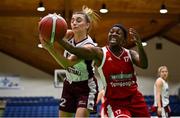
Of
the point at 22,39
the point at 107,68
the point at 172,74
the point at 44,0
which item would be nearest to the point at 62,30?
the point at 107,68

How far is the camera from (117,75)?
11.3 ft

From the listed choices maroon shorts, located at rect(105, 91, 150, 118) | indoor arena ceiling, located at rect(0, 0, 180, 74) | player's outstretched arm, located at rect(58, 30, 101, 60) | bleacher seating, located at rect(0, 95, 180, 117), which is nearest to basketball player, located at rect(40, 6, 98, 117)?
player's outstretched arm, located at rect(58, 30, 101, 60)

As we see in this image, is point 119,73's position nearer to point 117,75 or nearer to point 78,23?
point 117,75

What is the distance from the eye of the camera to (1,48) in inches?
701

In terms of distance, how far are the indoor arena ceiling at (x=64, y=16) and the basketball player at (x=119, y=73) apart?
9994 millimetres

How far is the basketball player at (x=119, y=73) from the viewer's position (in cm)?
340

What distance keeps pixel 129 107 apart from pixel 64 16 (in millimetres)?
10518

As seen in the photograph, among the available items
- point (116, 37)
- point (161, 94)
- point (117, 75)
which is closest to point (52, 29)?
point (116, 37)

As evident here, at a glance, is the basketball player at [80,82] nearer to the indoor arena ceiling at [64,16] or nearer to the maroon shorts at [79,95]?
the maroon shorts at [79,95]

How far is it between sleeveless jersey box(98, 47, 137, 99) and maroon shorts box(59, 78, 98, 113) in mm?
339

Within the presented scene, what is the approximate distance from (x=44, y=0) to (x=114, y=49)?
10177mm

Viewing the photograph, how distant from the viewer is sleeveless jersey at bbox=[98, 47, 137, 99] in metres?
3.43

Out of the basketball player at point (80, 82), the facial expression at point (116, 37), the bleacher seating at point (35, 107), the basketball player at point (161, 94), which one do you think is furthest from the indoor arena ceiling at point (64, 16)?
the facial expression at point (116, 37)

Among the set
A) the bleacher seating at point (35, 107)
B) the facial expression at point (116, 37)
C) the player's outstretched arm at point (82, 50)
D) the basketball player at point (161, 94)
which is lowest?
the bleacher seating at point (35, 107)
